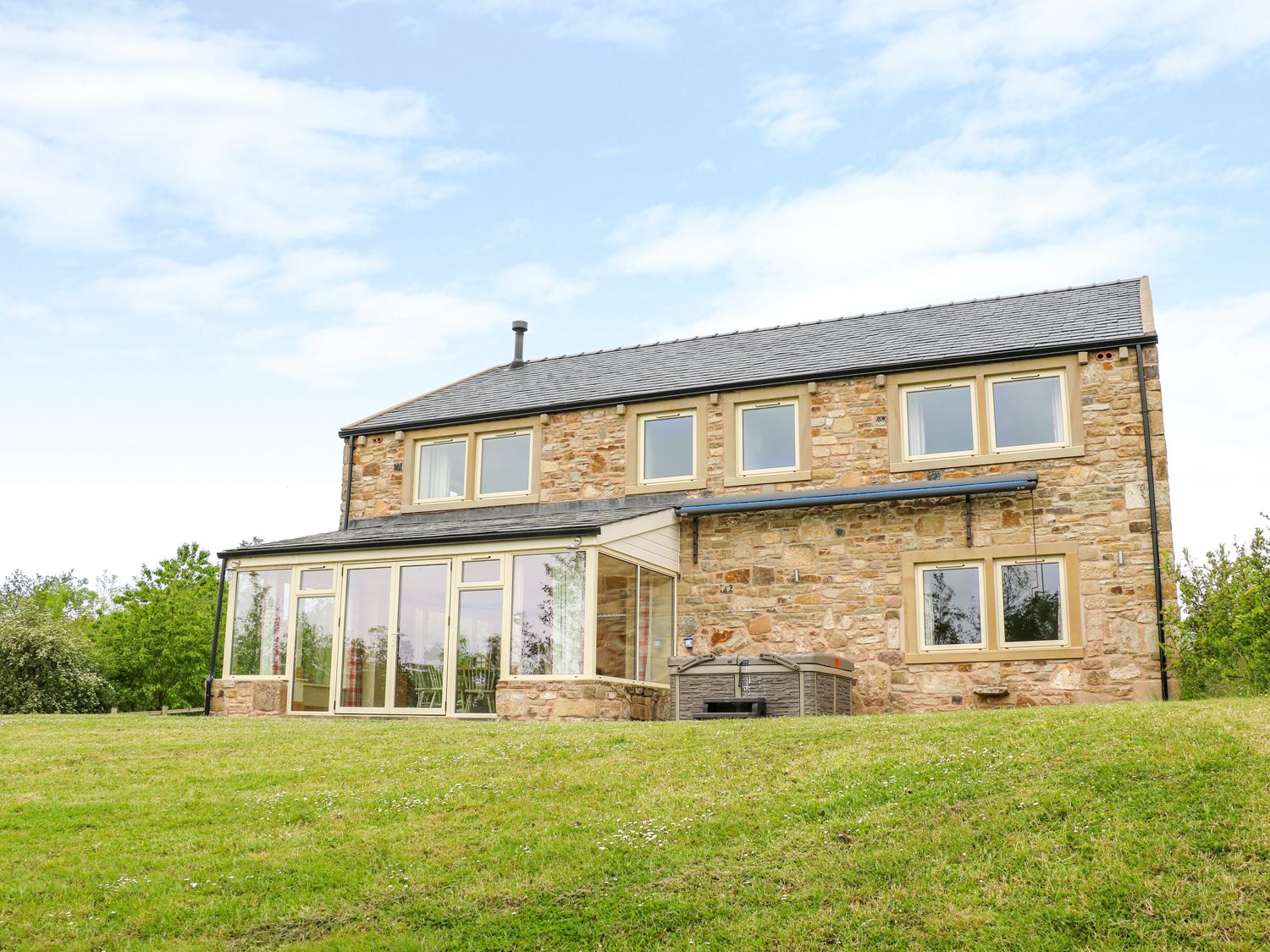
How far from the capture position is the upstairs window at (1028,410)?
15891mm

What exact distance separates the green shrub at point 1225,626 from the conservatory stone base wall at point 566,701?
6.93 m

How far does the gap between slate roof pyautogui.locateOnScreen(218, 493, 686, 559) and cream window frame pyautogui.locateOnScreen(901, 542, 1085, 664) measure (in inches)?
148

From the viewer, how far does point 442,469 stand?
2028cm

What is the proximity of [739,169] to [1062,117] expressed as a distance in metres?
4.69

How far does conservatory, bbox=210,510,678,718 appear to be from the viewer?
1559cm

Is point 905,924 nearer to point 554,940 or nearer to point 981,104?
point 554,940

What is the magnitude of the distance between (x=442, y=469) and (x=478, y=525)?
10.3 feet

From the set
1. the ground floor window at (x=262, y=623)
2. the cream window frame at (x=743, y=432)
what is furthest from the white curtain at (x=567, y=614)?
the ground floor window at (x=262, y=623)

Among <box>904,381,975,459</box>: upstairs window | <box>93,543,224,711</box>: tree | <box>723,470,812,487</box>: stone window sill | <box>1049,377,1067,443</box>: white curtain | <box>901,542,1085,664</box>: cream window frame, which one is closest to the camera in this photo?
<box>901,542,1085,664</box>: cream window frame

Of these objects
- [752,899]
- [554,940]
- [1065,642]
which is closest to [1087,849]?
[752,899]

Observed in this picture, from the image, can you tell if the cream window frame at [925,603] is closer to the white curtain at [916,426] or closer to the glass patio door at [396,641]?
the white curtain at [916,426]

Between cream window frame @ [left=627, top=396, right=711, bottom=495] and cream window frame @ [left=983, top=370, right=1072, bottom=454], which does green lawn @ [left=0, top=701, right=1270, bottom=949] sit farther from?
cream window frame @ [left=627, top=396, right=711, bottom=495]

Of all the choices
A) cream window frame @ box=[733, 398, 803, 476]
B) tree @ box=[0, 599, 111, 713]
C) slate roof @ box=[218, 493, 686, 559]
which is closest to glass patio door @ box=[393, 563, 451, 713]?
slate roof @ box=[218, 493, 686, 559]

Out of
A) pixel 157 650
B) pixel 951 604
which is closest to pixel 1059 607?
pixel 951 604
